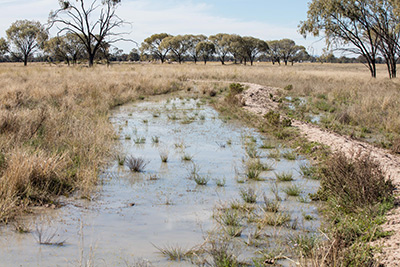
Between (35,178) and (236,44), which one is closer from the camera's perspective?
(35,178)

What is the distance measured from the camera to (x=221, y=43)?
87.8 meters

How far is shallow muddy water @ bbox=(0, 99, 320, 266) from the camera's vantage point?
401cm

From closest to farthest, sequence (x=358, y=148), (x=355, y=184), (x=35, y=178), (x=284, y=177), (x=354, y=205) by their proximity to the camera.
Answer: (x=354, y=205), (x=355, y=184), (x=35, y=178), (x=284, y=177), (x=358, y=148)

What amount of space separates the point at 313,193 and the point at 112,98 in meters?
12.8

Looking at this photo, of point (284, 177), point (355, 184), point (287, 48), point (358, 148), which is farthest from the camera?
point (287, 48)

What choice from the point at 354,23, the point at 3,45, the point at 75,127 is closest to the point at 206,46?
the point at 3,45

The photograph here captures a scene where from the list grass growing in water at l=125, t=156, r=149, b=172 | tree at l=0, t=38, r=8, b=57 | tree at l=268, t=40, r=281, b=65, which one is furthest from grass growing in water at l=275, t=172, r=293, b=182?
tree at l=268, t=40, r=281, b=65

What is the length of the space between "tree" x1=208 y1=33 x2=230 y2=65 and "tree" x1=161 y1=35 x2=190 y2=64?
7.74m

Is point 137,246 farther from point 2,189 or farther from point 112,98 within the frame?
point 112,98

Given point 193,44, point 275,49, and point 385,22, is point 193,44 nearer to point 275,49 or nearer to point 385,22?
point 275,49

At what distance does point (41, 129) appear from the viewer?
9109mm

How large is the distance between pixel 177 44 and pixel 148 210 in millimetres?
84619

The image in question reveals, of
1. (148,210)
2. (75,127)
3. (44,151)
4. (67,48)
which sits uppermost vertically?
(67,48)

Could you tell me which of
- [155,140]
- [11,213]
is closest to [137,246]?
[11,213]
